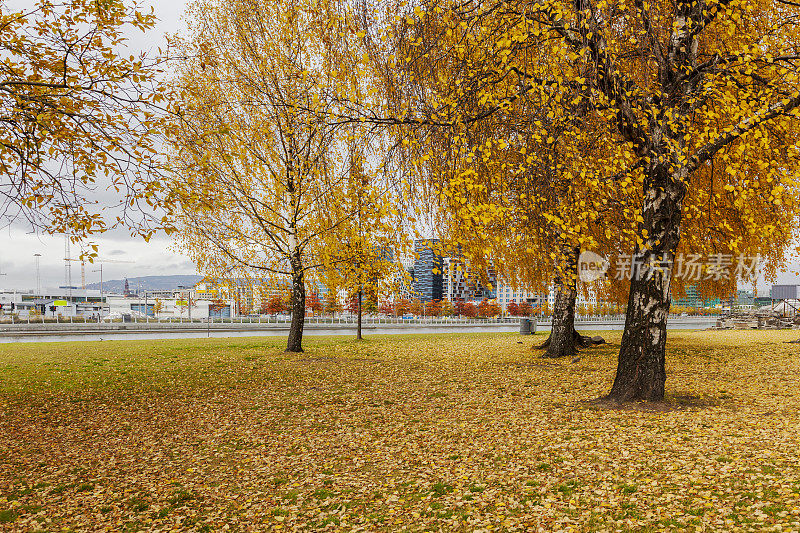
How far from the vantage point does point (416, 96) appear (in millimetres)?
8211

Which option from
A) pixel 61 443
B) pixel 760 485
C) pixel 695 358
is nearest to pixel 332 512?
pixel 760 485

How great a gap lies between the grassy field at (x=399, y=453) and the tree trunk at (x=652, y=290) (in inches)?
18.1

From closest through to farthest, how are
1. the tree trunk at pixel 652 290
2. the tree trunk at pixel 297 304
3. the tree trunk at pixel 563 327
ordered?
the tree trunk at pixel 652 290
the tree trunk at pixel 563 327
the tree trunk at pixel 297 304

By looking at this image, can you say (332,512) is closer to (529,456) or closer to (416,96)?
(529,456)

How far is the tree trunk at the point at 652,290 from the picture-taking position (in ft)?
27.2

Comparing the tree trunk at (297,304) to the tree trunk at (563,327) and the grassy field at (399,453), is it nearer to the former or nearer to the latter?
the grassy field at (399,453)

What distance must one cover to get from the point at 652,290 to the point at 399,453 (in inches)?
197

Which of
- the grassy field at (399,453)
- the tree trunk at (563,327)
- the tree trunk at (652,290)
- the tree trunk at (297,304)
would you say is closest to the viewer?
the grassy field at (399,453)

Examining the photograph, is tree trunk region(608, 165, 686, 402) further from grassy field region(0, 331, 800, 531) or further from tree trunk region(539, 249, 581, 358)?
tree trunk region(539, 249, 581, 358)

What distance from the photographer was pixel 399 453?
6.81m

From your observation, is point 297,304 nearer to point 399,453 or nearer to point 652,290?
point 399,453

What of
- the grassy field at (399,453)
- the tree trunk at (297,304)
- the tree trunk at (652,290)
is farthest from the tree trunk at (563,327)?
the tree trunk at (297,304)

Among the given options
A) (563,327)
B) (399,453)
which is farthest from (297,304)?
(399,453)

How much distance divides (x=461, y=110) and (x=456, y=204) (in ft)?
6.21
